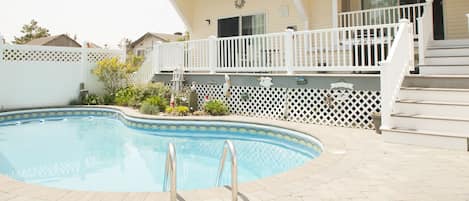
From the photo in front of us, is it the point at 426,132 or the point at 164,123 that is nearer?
the point at 426,132

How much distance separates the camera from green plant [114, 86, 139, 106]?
1156cm

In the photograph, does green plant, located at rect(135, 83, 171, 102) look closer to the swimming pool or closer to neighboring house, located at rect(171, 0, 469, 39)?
the swimming pool

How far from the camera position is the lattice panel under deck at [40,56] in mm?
11625

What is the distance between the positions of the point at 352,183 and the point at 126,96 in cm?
1049

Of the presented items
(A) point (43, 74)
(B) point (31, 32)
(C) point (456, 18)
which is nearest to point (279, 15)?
(C) point (456, 18)

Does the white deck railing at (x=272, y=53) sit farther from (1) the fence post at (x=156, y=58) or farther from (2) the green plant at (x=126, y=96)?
(2) the green plant at (x=126, y=96)

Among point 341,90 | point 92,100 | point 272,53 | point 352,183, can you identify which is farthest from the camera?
point 92,100

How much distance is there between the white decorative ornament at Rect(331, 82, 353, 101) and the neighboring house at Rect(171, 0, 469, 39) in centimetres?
277

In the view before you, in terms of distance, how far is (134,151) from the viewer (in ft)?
22.7

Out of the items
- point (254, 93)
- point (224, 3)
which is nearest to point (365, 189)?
point (254, 93)

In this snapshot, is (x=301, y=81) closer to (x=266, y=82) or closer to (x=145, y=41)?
(x=266, y=82)

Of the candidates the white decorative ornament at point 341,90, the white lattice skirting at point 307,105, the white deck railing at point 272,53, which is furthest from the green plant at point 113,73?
the white decorative ornament at point 341,90

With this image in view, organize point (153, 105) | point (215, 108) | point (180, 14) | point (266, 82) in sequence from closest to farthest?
point (266, 82)
point (215, 108)
point (153, 105)
point (180, 14)

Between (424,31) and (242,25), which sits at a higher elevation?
(242,25)
